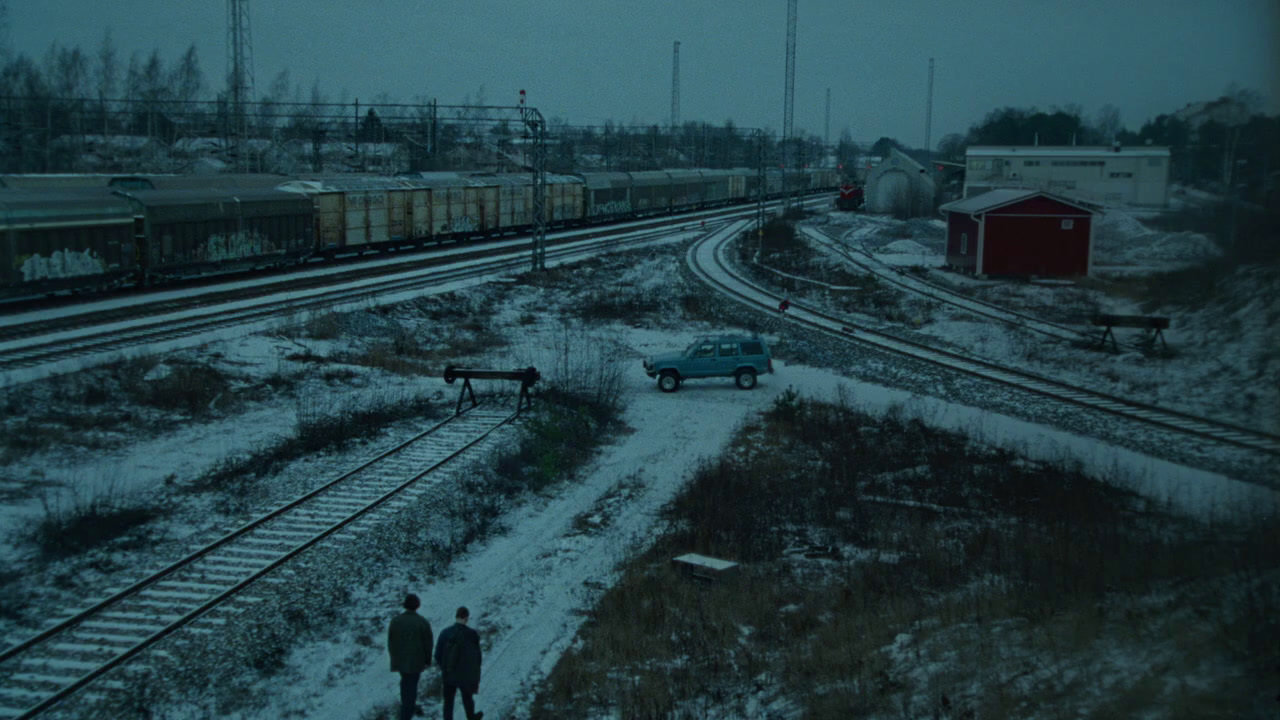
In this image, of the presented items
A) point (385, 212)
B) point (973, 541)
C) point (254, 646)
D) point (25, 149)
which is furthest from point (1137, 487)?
point (25, 149)

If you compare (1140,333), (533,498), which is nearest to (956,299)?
(1140,333)

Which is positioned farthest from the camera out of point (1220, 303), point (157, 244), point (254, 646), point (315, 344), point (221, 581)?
point (157, 244)

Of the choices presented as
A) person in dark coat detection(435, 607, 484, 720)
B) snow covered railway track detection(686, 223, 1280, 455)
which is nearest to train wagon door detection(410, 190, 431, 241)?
snow covered railway track detection(686, 223, 1280, 455)

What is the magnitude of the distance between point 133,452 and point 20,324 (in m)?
8.40

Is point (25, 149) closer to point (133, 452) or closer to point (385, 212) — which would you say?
point (385, 212)

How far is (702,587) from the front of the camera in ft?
38.0

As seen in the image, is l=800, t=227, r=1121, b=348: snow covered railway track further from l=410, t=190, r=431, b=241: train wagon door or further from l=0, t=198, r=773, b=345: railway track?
l=410, t=190, r=431, b=241: train wagon door

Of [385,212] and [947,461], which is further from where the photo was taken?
[385,212]

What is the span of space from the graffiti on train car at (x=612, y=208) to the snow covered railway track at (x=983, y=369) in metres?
14.5

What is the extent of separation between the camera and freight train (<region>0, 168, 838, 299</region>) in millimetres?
23281

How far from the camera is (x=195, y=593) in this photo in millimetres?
10758

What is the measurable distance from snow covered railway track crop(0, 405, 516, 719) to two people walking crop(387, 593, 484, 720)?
103 inches

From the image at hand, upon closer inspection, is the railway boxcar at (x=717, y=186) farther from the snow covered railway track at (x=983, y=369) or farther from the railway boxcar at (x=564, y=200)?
the snow covered railway track at (x=983, y=369)

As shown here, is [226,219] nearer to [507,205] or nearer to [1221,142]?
[507,205]
